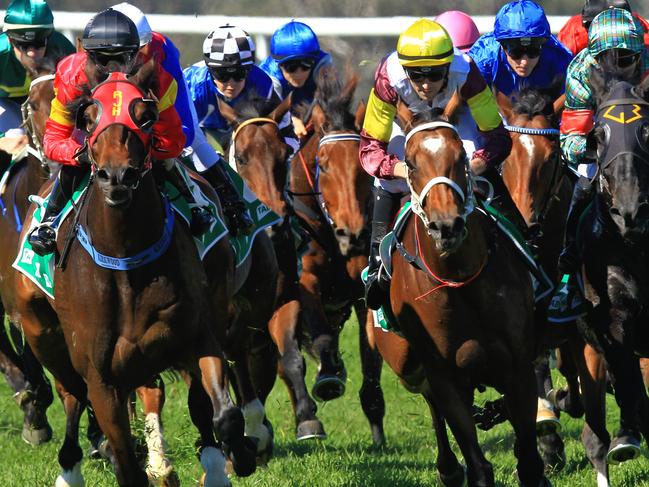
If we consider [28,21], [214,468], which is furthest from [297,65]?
[214,468]

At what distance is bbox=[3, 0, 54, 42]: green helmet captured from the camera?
905cm

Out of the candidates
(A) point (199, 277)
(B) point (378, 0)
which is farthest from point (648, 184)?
(B) point (378, 0)

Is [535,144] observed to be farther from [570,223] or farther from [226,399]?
[226,399]

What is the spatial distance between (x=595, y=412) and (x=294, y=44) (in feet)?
14.2

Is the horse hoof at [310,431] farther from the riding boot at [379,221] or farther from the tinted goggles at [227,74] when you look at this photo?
the tinted goggles at [227,74]

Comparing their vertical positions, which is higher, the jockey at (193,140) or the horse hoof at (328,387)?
the jockey at (193,140)

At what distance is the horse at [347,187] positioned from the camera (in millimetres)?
10023

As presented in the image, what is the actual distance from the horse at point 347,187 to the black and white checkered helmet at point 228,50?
573mm

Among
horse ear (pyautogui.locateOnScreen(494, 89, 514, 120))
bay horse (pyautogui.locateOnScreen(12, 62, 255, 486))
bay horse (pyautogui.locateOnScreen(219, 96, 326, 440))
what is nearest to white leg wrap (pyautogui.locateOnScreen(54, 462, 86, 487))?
bay horse (pyautogui.locateOnScreen(12, 62, 255, 486))

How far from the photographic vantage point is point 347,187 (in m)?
10.1

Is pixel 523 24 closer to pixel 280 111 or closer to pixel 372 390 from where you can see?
pixel 280 111

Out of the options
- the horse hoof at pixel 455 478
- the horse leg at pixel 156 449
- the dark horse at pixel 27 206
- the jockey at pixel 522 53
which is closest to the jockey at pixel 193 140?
the dark horse at pixel 27 206

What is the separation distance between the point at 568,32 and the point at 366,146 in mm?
3769

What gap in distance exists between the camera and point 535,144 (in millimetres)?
8617
